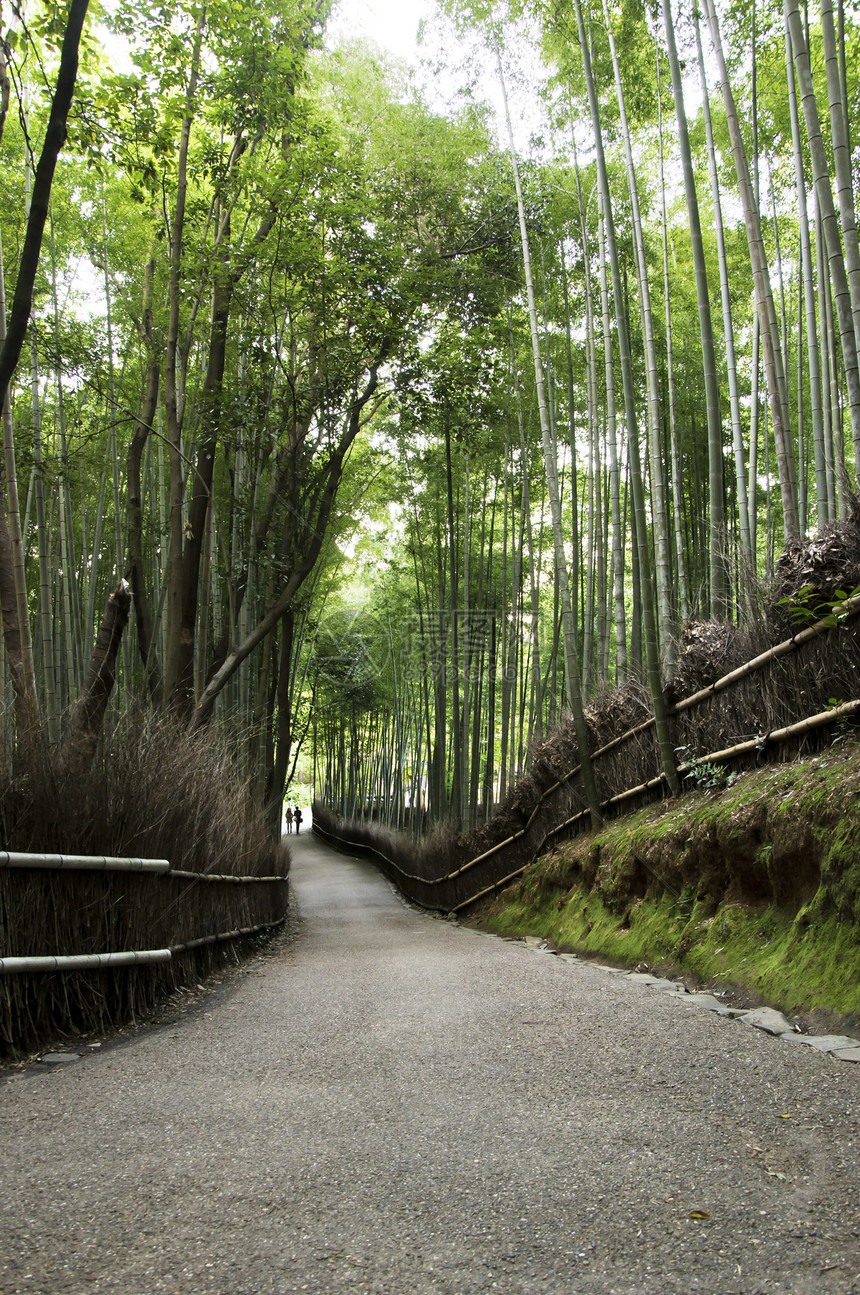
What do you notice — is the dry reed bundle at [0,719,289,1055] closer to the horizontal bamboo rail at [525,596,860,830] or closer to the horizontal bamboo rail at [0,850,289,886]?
the horizontal bamboo rail at [0,850,289,886]

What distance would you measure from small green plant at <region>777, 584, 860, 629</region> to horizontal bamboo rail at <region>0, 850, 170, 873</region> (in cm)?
220

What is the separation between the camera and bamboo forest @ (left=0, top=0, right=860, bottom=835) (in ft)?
12.6

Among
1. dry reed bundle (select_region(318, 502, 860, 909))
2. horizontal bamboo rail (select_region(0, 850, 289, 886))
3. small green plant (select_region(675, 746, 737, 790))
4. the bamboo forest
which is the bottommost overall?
horizontal bamboo rail (select_region(0, 850, 289, 886))

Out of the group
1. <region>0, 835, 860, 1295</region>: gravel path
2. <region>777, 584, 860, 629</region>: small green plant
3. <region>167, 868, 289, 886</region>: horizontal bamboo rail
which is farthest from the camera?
<region>167, 868, 289, 886</region>: horizontal bamboo rail

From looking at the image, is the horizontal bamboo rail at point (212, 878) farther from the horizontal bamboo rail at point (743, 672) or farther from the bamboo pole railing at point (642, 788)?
the horizontal bamboo rail at point (743, 672)

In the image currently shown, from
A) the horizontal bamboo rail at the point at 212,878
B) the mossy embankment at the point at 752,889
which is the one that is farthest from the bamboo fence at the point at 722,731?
the horizontal bamboo rail at the point at 212,878

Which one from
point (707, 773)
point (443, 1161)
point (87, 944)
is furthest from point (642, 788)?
point (443, 1161)

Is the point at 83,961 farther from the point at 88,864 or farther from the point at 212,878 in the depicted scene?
the point at 212,878

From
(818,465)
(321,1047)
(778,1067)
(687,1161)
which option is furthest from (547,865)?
(687,1161)

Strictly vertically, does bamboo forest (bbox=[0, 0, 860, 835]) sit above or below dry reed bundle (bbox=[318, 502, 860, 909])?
above

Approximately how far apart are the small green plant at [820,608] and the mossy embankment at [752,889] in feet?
1.24

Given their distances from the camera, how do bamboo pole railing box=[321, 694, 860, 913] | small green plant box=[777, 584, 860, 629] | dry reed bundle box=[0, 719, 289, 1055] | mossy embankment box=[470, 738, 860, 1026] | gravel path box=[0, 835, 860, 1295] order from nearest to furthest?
1. gravel path box=[0, 835, 860, 1295]
2. mossy embankment box=[470, 738, 860, 1026]
3. dry reed bundle box=[0, 719, 289, 1055]
4. small green plant box=[777, 584, 860, 629]
5. bamboo pole railing box=[321, 694, 860, 913]

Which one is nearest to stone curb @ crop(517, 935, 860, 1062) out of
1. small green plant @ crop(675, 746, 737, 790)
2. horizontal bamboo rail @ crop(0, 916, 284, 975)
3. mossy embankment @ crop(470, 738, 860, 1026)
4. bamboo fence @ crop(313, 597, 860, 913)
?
mossy embankment @ crop(470, 738, 860, 1026)

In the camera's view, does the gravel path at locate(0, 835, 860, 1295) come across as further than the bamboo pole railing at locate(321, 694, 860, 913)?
No
